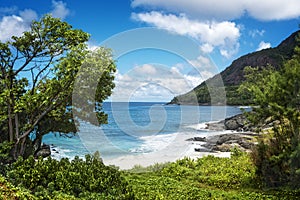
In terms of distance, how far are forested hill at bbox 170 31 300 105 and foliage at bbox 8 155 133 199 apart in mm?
3782

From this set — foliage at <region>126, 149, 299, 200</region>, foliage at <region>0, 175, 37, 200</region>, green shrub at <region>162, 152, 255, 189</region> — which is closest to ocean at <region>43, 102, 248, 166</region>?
green shrub at <region>162, 152, 255, 189</region>

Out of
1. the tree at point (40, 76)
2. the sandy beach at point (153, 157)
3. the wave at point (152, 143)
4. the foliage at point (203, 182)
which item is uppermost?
the tree at point (40, 76)

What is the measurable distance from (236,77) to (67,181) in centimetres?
7589

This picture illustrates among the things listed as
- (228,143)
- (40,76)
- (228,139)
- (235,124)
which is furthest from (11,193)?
(235,124)

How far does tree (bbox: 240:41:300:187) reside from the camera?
7.98 metres

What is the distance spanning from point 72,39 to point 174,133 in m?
6.95

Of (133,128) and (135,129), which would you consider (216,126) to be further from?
(133,128)

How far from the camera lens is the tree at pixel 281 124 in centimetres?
798

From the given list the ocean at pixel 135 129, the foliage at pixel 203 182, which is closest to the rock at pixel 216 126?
the ocean at pixel 135 129

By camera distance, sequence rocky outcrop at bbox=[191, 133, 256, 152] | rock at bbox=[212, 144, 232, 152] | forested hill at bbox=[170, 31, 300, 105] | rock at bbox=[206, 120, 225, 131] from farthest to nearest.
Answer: rock at bbox=[206, 120, 225, 131] → rock at bbox=[212, 144, 232, 152] → rocky outcrop at bbox=[191, 133, 256, 152] → forested hill at bbox=[170, 31, 300, 105]

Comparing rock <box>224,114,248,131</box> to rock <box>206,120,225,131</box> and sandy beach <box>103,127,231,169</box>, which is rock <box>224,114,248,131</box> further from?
sandy beach <box>103,127,231,169</box>

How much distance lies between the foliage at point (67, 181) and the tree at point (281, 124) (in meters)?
3.94

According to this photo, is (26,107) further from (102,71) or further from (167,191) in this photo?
(167,191)

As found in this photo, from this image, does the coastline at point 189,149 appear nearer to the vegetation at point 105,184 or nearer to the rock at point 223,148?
the rock at point 223,148
